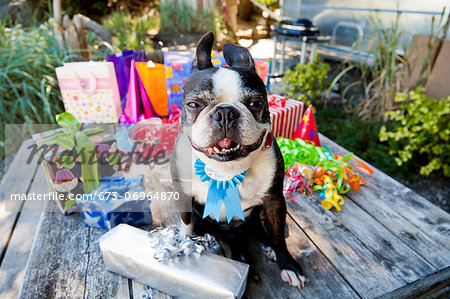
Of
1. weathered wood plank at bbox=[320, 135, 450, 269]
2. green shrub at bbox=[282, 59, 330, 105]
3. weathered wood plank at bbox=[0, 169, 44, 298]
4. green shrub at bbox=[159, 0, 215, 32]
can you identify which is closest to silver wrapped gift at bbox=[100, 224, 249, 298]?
weathered wood plank at bbox=[0, 169, 44, 298]

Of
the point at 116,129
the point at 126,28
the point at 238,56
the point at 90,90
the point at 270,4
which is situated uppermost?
the point at 270,4

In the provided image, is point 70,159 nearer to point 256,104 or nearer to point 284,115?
point 256,104

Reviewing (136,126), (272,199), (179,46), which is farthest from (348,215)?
(179,46)

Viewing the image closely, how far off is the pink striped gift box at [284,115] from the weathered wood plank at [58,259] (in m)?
1.23

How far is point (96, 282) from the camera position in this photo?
3.33 feet

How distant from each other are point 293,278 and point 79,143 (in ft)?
3.49

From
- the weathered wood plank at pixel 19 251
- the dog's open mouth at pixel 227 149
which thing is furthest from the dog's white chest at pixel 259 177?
the weathered wood plank at pixel 19 251

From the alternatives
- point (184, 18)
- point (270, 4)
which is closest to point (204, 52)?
point (184, 18)

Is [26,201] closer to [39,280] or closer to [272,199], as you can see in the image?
[39,280]

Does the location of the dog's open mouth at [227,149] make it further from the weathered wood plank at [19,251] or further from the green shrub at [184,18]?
the green shrub at [184,18]

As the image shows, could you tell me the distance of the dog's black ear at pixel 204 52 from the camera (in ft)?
3.06

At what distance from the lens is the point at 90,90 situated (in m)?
1.61

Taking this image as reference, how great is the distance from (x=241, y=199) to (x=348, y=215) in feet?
2.08

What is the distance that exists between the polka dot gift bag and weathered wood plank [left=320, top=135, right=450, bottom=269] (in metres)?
1.43
